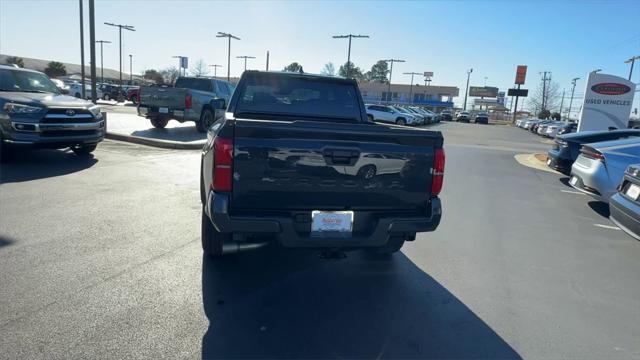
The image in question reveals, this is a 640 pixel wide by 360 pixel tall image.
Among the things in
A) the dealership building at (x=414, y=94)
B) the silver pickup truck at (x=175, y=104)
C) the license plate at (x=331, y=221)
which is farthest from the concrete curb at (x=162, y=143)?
the dealership building at (x=414, y=94)

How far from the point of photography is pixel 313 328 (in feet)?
9.95

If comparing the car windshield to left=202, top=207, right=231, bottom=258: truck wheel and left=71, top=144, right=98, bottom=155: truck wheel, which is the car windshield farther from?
left=202, top=207, right=231, bottom=258: truck wheel

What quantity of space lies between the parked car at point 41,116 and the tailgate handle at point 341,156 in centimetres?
707

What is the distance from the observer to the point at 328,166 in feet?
10.4

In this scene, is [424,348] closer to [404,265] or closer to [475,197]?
[404,265]

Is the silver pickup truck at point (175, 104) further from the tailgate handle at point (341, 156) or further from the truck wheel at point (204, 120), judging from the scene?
the tailgate handle at point (341, 156)

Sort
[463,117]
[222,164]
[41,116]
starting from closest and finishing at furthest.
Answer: [222,164] < [41,116] < [463,117]

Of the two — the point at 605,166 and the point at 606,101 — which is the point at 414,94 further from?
the point at 605,166

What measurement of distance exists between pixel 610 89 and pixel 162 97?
1765 cm

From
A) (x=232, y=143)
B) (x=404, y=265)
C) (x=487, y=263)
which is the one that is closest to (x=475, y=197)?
(x=487, y=263)

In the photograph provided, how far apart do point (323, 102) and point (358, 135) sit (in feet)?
6.53

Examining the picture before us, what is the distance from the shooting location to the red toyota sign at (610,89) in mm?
16672

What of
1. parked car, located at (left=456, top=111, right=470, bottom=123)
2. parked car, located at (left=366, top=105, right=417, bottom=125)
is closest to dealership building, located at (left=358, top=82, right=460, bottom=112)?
parked car, located at (left=456, top=111, right=470, bottom=123)

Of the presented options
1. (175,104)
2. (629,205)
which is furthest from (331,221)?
(175,104)
